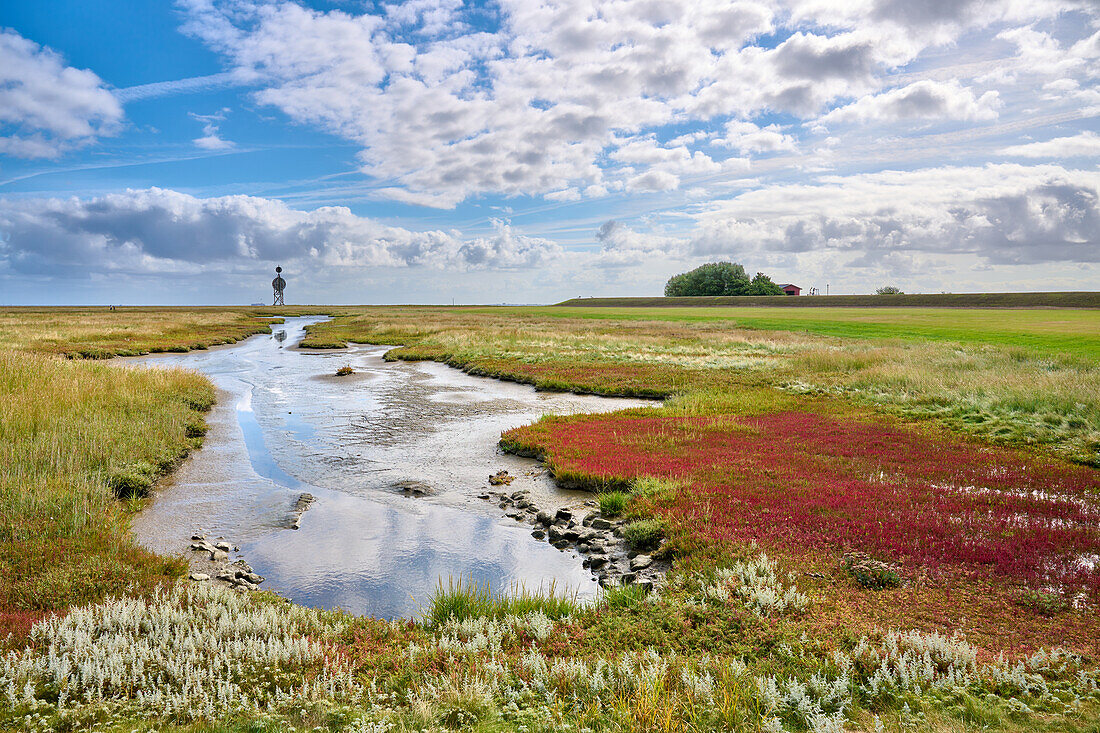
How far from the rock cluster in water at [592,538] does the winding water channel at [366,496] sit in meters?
0.34

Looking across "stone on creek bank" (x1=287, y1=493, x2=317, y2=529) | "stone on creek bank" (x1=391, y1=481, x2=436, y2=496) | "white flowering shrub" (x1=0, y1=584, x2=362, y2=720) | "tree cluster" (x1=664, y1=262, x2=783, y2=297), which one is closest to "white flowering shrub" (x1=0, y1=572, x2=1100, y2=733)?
"white flowering shrub" (x1=0, y1=584, x2=362, y2=720)

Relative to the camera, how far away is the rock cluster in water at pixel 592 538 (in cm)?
982

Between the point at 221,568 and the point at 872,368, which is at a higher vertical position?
the point at 872,368

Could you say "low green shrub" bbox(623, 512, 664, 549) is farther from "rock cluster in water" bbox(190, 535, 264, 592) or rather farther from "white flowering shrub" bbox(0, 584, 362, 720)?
"rock cluster in water" bbox(190, 535, 264, 592)

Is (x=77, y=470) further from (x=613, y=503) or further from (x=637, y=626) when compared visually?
(x=637, y=626)

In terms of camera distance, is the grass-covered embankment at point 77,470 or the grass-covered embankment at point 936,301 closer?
the grass-covered embankment at point 77,470

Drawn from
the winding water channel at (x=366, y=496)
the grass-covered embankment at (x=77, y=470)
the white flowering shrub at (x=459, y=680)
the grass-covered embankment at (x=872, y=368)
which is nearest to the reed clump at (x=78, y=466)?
the grass-covered embankment at (x=77, y=470)

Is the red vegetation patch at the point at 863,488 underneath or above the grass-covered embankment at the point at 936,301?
underneath

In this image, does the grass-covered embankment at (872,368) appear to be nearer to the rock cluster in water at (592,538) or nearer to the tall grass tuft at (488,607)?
the rock cluster in water at (592,538)

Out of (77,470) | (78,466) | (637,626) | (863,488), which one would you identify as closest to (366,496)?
(77,470)

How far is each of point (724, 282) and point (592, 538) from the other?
584 ft

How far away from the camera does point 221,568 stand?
9891mm

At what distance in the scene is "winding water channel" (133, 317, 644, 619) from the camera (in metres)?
9.91

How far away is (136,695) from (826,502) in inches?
450
